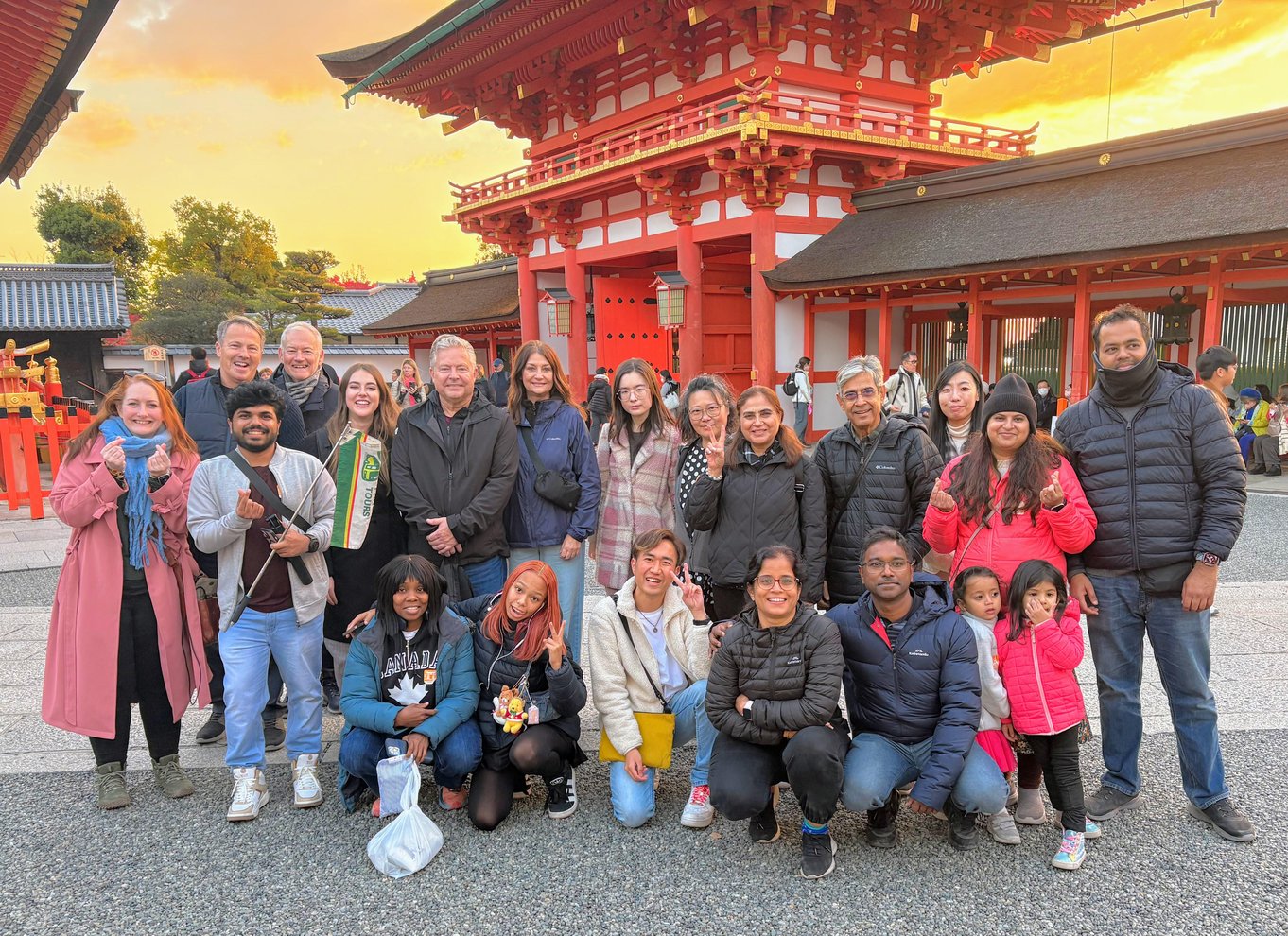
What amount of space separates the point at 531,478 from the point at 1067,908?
259 cm

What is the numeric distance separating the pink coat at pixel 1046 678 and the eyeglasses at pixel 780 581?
0.79 meters

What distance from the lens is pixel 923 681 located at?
2.62 m

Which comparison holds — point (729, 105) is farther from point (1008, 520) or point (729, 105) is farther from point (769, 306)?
point (1008, 520)

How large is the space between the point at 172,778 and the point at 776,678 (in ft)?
8.06

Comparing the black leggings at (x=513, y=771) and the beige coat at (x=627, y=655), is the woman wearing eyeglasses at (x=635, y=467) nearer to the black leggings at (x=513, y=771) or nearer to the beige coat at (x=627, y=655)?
the beige coat at (x=627, y=655)

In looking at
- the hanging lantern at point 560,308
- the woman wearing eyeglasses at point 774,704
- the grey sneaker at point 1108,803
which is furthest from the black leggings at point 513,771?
the hanging lantern at point 560,308

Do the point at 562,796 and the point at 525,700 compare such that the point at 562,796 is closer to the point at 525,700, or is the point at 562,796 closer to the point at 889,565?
the point at 525,700

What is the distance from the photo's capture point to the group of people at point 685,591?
261 cm

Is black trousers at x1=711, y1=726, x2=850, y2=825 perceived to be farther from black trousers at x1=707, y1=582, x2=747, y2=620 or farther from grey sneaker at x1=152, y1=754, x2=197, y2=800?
grey sneaker at x1=152, y1=754, x2=197, y2=800

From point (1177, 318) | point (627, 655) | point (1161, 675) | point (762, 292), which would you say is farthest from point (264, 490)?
point (1177, 318)

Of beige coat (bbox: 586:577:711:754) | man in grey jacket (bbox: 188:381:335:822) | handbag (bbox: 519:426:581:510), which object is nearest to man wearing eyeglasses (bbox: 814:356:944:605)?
beige coat (bbox: 586:577:711:754)

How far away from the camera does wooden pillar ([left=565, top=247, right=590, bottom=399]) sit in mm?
16281

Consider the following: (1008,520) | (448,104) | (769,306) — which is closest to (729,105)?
(769,306)

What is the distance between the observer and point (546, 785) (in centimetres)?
306
